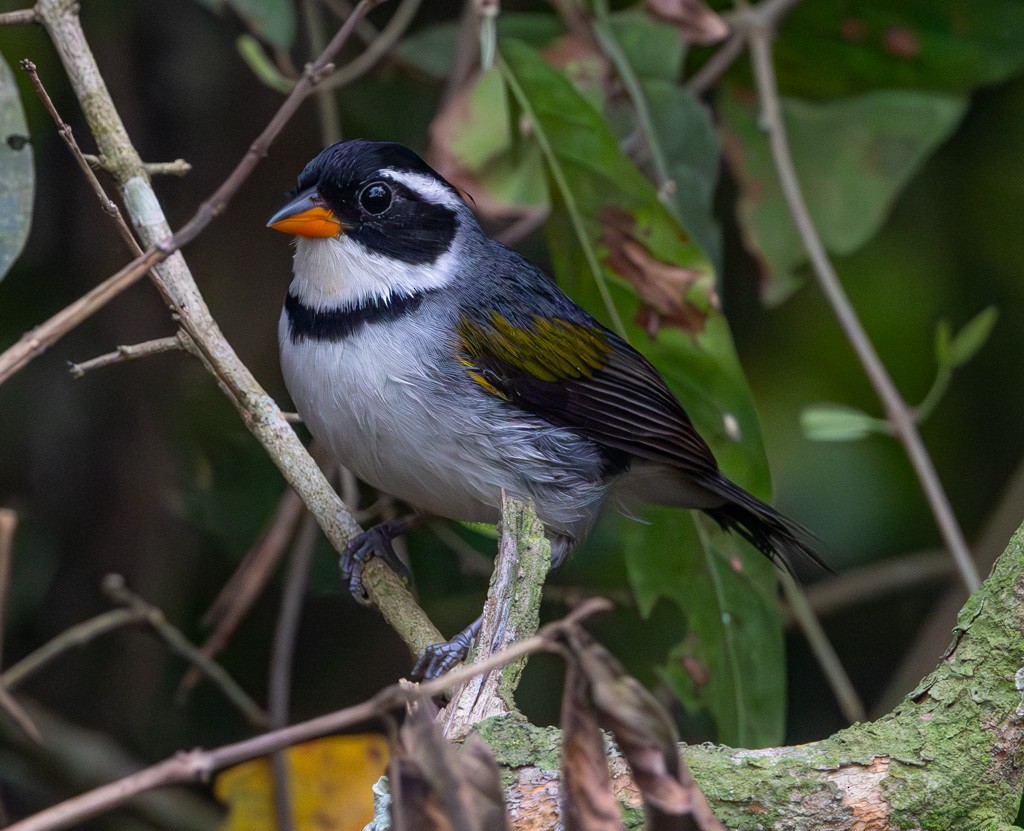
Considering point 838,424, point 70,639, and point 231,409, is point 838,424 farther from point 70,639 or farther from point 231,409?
point 70,639

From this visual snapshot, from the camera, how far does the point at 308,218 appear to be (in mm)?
3303

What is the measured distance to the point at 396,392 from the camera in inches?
128

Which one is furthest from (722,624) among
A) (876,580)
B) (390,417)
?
(876,580)

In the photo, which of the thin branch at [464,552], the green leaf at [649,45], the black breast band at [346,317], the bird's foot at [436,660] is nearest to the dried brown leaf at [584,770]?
the bird's foot at [436,660]

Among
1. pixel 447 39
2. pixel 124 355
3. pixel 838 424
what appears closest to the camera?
pixel 124 355

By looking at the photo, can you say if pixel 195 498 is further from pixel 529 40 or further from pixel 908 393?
pixel 908 393

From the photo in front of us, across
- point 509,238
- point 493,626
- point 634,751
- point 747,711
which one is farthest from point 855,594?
point 634,751

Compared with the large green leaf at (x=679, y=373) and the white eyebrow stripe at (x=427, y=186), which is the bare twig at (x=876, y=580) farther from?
the white eyebrow stripe at (x=427, y=186)

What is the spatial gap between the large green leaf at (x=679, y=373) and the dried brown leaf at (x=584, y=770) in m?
2.35

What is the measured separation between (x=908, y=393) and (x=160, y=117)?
10.8ft

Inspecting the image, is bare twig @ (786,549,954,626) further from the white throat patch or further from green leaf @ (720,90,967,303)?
the white throat patch

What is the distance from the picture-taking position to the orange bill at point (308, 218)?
3.27m

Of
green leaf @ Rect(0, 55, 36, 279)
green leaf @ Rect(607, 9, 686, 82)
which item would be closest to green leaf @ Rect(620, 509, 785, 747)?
green leaf @ Rect(607, 9, 686, 82)

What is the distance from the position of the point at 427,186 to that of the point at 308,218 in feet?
1.36
